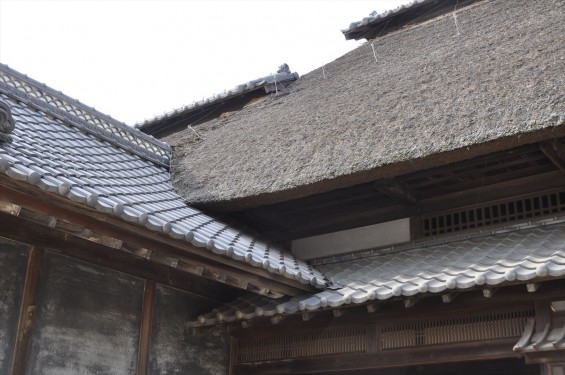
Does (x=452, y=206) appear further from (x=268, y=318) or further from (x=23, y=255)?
(x=23, y=255)

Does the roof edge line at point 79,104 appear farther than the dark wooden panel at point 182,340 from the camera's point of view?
Yes

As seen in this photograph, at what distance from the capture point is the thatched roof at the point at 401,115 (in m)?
5.39

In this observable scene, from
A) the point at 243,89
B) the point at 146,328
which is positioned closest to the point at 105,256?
the point at 146,328

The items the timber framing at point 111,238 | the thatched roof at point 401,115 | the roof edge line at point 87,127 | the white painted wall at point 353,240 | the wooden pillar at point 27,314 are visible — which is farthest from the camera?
the roof edge line at point 87,127

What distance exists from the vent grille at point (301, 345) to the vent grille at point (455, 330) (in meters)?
0.28

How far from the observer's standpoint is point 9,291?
4684mm

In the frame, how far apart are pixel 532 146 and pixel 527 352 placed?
1.83m

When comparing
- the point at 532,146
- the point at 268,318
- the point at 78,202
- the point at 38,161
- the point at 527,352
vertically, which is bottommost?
the point at 527,352

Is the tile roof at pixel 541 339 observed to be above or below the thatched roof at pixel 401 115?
below

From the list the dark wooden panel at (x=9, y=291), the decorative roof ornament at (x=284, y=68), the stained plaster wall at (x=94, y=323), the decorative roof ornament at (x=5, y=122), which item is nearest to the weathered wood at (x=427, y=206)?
the stained plaster wall at (x=94, y=323)

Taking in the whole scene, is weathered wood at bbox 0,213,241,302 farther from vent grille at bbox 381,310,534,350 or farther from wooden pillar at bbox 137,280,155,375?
vent grille at bbox 381,310,534,350

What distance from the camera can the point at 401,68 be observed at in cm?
764

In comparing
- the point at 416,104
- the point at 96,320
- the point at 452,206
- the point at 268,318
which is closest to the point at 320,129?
the point at 416,104

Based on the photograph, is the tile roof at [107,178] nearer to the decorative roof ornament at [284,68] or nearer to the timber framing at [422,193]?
the timber framing at [422,193]
